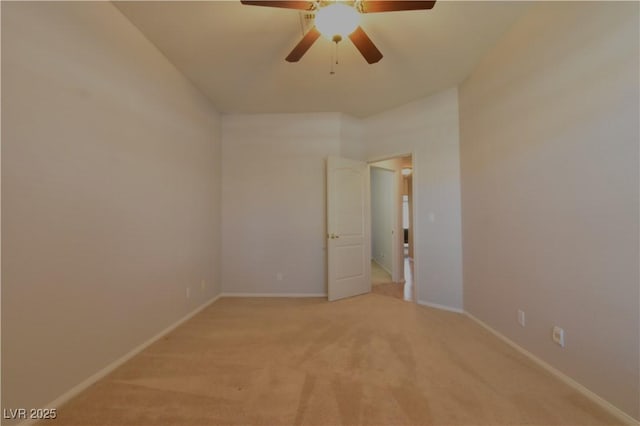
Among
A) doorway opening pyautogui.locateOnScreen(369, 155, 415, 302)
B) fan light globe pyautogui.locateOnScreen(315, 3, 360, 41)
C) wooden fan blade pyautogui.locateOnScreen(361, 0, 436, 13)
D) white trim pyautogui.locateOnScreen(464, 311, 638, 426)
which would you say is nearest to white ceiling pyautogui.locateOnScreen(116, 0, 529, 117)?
wooden fan blade pyautogui.locateOnScreen(361, 0, 436, 13)

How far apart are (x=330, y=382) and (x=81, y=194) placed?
2115mm

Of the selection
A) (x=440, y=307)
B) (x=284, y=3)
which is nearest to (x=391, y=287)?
(x=440, y=307)

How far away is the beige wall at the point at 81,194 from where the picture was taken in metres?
1.43

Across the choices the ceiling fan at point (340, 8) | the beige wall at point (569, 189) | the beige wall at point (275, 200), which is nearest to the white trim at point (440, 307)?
the beige wall at point (569, 189)

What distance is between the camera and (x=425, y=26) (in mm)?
2227

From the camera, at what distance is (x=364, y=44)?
191 centimetres

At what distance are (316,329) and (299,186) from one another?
2.09 m

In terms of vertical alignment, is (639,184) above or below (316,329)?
above

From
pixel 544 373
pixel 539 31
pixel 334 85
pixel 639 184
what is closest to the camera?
pixel 639 184

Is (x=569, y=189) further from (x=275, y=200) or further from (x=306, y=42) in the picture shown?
(x=275, y=200)

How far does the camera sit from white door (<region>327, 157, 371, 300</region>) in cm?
377

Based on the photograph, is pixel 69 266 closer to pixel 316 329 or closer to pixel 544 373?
pixel 316 329

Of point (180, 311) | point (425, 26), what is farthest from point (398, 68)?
point (180, 311)

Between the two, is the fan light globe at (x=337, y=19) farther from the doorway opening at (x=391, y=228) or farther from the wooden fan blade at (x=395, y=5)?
the doorway opening at (x=391, y=228)
